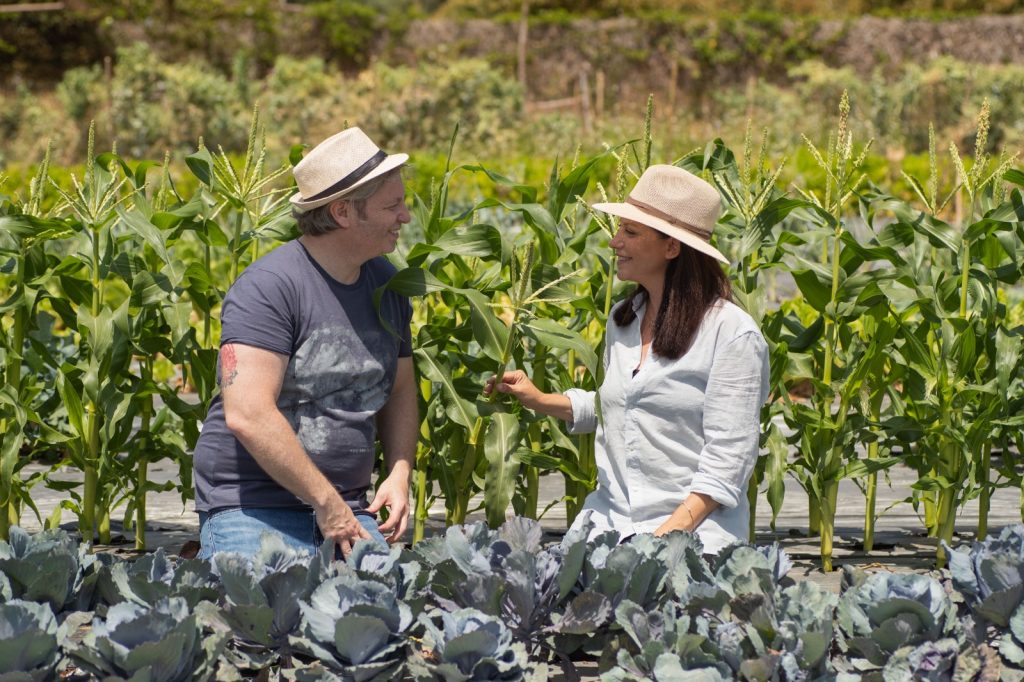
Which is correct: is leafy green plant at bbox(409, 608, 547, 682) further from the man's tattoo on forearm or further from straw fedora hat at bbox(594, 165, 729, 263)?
straw fedora hat at bbox(594, 165, 729, 263)

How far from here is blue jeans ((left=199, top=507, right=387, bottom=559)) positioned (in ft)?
9.32

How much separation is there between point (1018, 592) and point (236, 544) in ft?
5.39

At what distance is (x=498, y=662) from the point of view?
2.08 meters

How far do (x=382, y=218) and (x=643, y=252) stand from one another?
610 millimetres

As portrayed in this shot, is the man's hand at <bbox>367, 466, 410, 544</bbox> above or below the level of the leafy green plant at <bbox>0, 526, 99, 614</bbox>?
below

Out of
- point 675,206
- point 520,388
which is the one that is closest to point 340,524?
point 520,388

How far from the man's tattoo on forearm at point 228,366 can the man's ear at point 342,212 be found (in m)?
0.39

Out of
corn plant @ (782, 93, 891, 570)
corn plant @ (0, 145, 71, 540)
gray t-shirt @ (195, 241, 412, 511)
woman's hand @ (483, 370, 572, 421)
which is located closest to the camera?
gray t-shirt @ (195, 241, 412, 511)

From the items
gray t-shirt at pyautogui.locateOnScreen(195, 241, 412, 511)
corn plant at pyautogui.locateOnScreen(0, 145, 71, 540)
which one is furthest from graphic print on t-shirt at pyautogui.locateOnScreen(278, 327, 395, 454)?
corn plant at pyautogui.locateOnScreen(0, 145, 71, 540)

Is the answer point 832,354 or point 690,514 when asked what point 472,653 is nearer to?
point 690,514

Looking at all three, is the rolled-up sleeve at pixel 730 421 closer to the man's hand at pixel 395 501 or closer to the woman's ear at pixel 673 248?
the woman's ear at pixel 673 248

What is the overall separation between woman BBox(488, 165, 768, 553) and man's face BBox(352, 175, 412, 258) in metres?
0.48

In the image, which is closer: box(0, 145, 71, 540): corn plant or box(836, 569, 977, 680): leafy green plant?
box(836, 569, 977, 680): leafy green plant

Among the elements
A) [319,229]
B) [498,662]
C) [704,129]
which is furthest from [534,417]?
[704,129]
